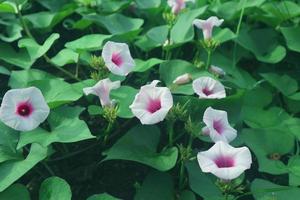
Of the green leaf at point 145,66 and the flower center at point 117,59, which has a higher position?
the flower center at point 117,59

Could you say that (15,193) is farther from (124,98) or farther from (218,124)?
(218,124)

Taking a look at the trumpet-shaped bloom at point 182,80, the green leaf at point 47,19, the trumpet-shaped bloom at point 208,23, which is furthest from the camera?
the green leaf at point 47,19

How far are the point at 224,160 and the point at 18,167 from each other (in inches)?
18.2

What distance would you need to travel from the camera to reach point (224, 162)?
3.89 feet

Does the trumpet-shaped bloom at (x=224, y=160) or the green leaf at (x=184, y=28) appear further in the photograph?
the green leaf at (x=184, y=28)

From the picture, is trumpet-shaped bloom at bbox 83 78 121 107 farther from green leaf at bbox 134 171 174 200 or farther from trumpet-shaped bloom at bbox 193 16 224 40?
trumpet-shaped bloom at bbox 193 16 224 40

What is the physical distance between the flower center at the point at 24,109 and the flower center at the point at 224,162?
441 mm

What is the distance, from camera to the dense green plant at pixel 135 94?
1313 mm

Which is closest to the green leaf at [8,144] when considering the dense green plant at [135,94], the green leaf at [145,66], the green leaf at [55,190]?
the dense green plant at [135,94]

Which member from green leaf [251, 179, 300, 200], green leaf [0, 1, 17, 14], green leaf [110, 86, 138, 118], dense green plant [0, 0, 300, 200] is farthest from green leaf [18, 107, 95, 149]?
green leaf [0, 1, 17, 14]

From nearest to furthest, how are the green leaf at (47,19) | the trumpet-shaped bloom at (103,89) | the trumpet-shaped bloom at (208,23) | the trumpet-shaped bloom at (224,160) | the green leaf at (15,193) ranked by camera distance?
the trumpet-shaped bloom at (224,160) < the green leaf at (15,193) < the trumpet-shaped bloom at (103,89) < the trumpet-shaped bloom at (208,23) < the green leaf at (47,19)

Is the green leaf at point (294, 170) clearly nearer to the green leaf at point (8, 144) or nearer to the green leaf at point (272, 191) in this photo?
the green leaf at point (272, 191)

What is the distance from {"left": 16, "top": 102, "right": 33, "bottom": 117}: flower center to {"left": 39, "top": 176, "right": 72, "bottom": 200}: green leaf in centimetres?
16

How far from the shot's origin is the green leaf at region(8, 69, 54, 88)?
153 centimetres
